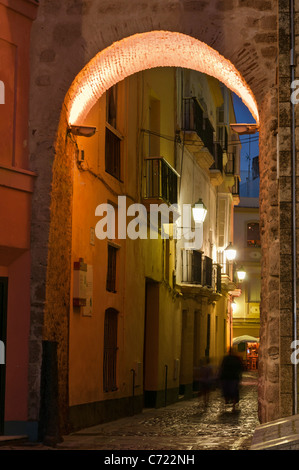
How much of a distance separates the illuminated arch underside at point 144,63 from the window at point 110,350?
14.1 feet

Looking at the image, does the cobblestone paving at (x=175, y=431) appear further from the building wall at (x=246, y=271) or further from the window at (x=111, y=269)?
the building wall at (x=246, y=271)

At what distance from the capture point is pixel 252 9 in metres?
11.3

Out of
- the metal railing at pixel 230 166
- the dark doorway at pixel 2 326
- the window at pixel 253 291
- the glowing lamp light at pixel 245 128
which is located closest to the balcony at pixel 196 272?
the metal railing at pixel 230 166

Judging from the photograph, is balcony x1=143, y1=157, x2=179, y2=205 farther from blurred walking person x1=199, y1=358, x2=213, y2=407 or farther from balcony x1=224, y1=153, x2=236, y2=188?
balcony x1=224, y1=153, x2=236, y2=188

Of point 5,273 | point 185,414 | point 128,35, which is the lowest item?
point 185,414

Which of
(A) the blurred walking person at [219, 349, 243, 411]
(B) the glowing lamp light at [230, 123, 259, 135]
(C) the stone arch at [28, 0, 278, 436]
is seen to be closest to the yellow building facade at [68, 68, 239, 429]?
(C) the stone arch at [28, 0, 278, 436]

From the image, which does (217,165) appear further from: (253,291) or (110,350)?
(253,291)

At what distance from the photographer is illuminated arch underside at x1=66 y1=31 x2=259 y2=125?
1167cm

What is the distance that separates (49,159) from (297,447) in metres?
5.66

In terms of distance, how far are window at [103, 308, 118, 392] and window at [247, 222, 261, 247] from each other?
115 ft
